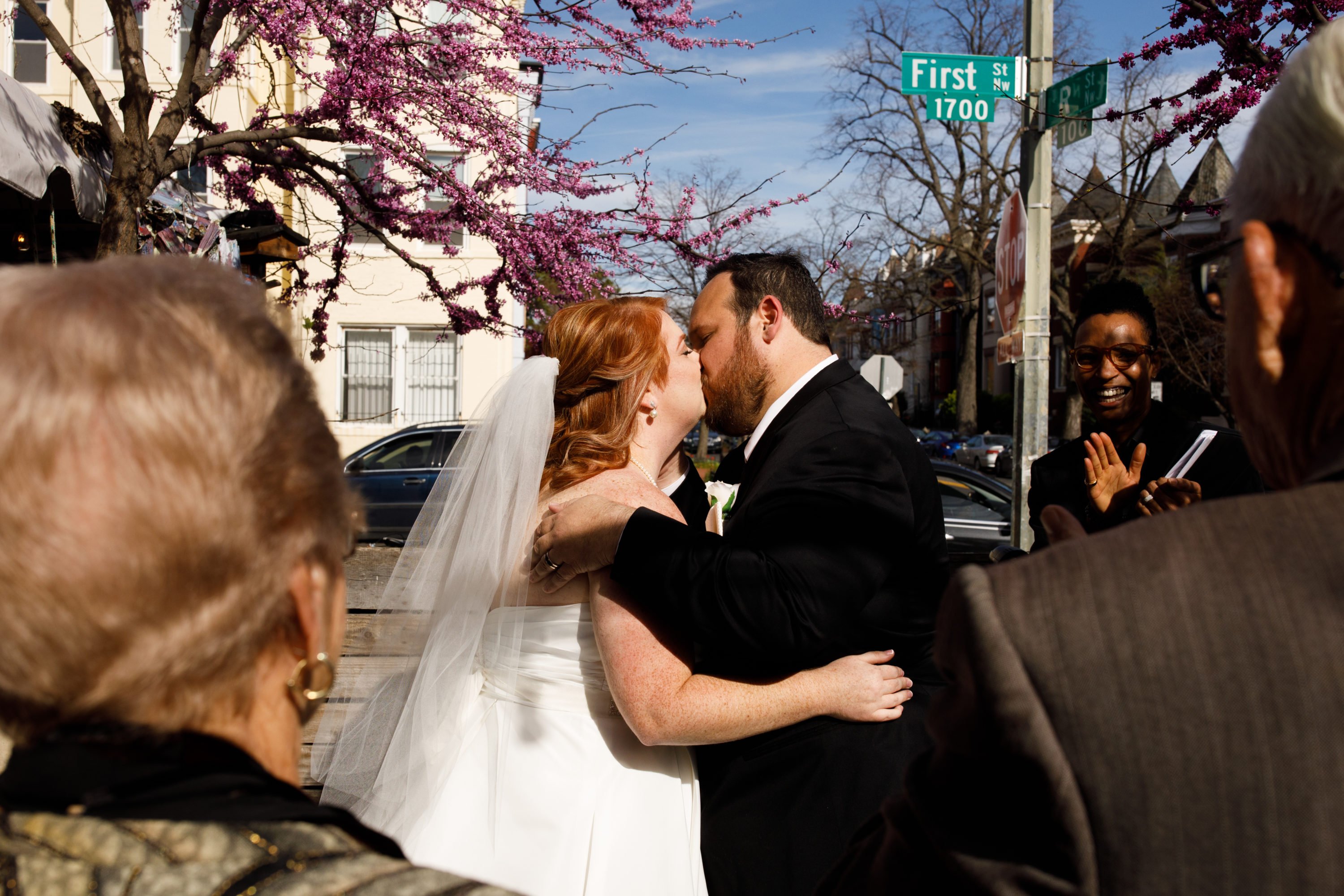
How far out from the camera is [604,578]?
2299mm

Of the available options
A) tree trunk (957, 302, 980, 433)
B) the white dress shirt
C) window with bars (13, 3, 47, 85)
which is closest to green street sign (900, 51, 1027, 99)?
the white dress shirt

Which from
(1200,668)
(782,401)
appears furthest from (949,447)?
(1200,668)

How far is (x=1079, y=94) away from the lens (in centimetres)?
618

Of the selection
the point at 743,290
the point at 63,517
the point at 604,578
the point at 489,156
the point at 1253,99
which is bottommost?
the point at 604,578

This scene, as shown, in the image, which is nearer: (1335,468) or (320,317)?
(1335,468)

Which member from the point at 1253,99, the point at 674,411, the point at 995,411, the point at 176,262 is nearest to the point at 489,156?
the point at 1253,99

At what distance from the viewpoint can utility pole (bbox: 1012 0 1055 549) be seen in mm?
6977

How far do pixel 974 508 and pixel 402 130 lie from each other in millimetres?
6478

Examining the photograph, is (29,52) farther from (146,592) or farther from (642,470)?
(146,592)

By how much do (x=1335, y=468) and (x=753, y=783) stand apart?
167 centimetres

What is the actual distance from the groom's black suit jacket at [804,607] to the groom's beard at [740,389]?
0.28 meters

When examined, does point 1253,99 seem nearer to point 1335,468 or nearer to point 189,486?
point 1335,468

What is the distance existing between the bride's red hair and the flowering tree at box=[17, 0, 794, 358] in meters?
5.03

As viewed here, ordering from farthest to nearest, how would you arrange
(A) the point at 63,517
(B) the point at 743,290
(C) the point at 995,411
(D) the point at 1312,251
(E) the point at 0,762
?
(C) the point at 995,411, (E) the point at 0,762, (B) the point at 743,290, (D) the point at 1312,251, (A) the point at 63,517
